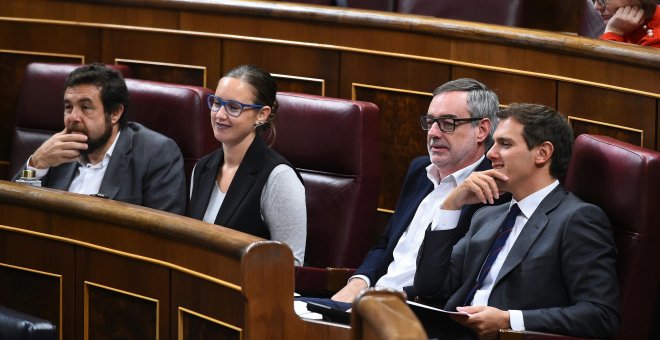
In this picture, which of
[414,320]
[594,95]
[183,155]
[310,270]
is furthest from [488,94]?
[414,320]

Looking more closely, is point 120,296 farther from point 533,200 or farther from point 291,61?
point 291,61

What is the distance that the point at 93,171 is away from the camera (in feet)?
5.03

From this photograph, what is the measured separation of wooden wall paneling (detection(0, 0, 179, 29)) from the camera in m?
1.84

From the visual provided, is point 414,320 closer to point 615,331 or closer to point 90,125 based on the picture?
point 615,331

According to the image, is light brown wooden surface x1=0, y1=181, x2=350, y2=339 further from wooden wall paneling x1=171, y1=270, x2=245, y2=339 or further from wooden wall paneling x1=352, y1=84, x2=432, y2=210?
wooden wall paneling x1=352, y1=84, x2=432, y2=210

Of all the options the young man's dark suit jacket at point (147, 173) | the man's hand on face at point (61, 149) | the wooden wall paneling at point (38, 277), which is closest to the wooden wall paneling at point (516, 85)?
the young man's dark suit jacket at point (147, 173)

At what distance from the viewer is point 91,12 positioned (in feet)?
6.18

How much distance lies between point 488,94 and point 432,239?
194 mm

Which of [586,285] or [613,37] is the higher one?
[613,37]

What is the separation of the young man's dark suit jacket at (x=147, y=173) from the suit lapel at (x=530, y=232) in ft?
1.61

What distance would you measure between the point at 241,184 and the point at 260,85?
0.13 m

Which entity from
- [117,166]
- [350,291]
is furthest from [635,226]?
[117,166]

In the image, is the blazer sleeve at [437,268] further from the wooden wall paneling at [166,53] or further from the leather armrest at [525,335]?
the wooden wall paneling at [166,53]

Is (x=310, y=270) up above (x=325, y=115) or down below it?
below
